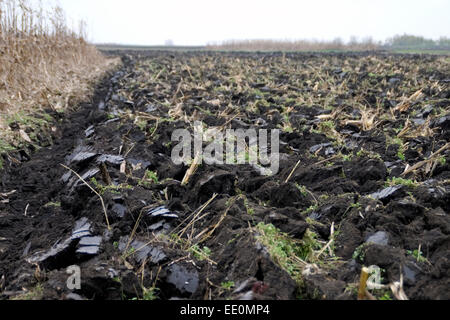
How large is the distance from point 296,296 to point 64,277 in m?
1.50

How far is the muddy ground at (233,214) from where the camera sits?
2.61 m

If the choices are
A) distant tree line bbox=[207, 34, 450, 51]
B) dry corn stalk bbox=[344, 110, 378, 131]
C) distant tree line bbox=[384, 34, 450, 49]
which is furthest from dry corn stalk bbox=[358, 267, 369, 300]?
distant tree line bbox=[384, 34, 450, 49]

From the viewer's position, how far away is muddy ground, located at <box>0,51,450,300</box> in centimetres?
261

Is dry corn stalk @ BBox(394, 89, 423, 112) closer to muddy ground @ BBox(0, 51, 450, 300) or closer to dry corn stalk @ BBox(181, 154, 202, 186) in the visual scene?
muddy ground @ BBox(0, 51, 450, 300)

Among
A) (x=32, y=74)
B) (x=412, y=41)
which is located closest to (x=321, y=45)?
(x=412, y=41)

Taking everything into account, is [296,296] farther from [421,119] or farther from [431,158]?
[421,119]

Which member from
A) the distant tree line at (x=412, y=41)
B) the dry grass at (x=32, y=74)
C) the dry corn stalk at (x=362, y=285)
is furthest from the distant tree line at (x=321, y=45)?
the dry corn stalk at (x=362, y=285)

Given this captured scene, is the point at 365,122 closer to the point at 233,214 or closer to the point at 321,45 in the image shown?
the point at 233,214

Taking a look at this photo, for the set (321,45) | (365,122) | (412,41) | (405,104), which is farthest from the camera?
(412,41)

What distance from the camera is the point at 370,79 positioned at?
11.5 m

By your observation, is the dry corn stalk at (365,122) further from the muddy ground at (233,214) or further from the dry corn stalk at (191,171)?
the dry corn stalk at (191,171)

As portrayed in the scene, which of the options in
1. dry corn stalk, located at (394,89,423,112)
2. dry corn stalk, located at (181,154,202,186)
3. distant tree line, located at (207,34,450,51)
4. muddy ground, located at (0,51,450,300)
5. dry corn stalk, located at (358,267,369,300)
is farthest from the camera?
distant tree line, located at (207,34,450,51)

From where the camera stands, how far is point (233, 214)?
11.3 feet
